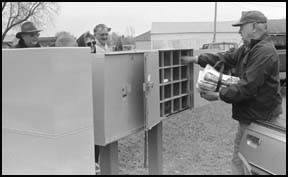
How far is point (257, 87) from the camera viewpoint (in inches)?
125

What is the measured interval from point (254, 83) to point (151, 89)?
92 cm

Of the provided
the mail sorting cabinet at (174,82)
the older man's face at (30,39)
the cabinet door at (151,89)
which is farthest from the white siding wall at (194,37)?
the cabinet door at (151,89)

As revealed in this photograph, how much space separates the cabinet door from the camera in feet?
11.0

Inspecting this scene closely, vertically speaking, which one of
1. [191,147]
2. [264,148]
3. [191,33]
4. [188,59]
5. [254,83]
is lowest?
[191,147]

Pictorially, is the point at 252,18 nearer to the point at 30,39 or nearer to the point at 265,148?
the point at 265,148

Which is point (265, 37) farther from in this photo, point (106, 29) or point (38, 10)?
point (38, 10)

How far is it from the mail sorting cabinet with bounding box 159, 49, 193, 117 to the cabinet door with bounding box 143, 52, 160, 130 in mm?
234

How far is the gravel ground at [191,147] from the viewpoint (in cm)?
496

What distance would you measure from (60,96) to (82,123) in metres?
0.29

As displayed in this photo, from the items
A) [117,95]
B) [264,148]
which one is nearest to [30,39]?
[117,95]

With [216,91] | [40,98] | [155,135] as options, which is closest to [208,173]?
[155,135]

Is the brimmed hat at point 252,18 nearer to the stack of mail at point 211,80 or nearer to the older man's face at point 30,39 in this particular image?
the stack of mail at point 211,80

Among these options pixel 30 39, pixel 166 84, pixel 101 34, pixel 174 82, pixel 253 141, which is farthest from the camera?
pixel 101 34

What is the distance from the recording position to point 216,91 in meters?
3.39
